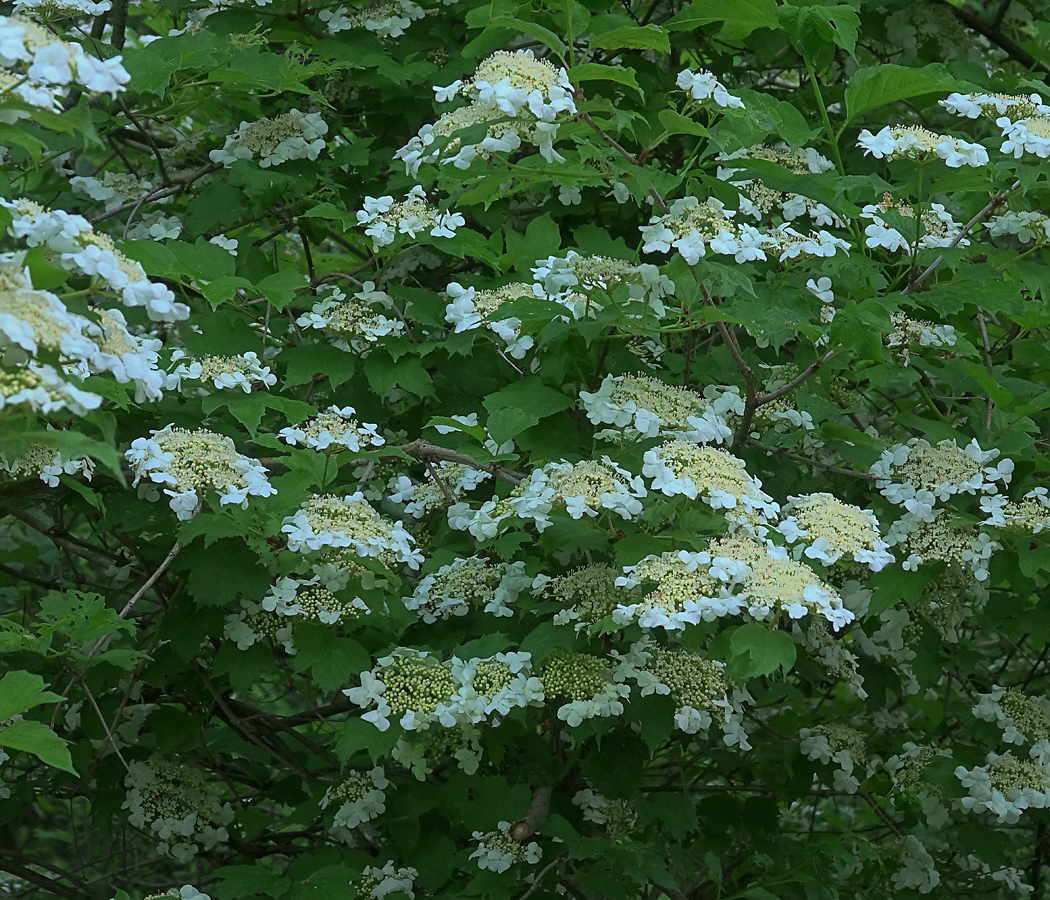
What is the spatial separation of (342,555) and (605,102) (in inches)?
45.8

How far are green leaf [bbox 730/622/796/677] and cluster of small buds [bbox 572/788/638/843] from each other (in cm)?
119

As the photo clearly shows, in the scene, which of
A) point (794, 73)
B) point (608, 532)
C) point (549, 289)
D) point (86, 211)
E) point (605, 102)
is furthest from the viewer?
point (794, 73)

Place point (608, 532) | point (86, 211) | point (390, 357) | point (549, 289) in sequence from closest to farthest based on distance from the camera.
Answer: point (608, 532), point (549, 289), point (390, 357), point (86, 211)

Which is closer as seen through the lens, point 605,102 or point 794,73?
point 605,102

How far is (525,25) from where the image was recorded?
245cm

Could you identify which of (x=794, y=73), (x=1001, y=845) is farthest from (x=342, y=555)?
(x=794, y=73)

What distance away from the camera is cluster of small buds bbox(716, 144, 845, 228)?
10.4 feet

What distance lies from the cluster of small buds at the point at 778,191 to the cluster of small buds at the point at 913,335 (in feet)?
1.07

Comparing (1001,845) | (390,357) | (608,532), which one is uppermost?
(608,532)

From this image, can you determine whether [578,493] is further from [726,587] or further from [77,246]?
[77,246]

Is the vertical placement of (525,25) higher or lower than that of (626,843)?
higher

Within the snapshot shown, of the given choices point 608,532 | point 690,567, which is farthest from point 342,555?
point 690,567

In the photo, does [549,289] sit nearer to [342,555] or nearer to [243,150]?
[342,555]

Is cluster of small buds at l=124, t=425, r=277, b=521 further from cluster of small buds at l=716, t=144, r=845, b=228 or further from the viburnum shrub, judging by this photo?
cluster of small buds at l=716, t=144, r=845, b=228
